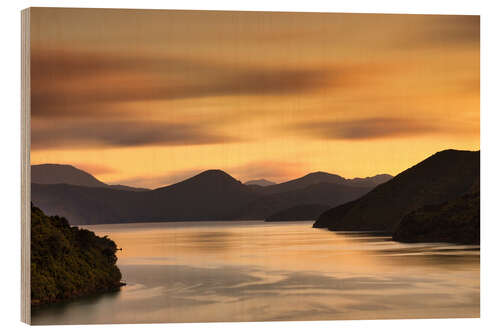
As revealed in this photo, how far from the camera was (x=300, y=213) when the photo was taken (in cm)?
1067

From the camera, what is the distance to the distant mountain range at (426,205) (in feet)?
34.1

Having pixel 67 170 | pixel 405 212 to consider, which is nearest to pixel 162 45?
pixel 67 170

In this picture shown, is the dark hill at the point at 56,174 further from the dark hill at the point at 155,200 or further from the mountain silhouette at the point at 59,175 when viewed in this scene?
the dark hill at the point at 155,200

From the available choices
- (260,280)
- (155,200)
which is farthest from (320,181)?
(155,200)

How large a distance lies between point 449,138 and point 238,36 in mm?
2820

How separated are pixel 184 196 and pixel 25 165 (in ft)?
6.06

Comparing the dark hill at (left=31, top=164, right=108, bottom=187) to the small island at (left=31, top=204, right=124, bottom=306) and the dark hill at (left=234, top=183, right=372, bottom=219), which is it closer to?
the small island at (left=31, top=204, right=124, bottom=306)

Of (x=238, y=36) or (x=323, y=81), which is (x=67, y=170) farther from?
(x=323, y=81)

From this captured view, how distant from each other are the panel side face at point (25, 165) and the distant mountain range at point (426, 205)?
3465 millimetres

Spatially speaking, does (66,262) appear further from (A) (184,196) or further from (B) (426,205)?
(B) (426,205)

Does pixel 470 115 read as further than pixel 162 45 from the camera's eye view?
Yes

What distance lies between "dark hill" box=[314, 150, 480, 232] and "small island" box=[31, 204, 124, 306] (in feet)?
8.51

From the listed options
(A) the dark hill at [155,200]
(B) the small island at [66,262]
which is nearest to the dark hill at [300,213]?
(A) the dark hill at [155,200]

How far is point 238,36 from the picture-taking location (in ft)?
32.9
